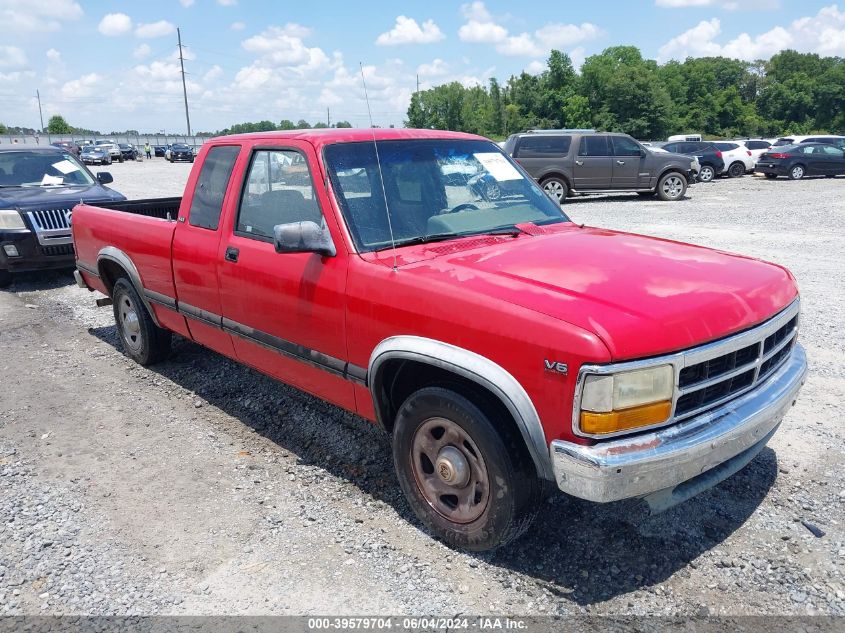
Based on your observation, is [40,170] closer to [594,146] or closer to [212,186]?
[212,186]

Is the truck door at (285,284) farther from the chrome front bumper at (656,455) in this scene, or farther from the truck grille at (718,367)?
the truck grille at (718,367)

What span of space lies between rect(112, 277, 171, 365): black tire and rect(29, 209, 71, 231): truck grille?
3.50 m

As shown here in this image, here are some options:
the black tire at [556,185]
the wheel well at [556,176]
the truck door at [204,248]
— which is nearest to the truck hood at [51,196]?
the truck door at [204,248]

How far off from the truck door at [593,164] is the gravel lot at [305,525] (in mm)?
13546

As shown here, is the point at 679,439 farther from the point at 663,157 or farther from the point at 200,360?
the point at 663,157

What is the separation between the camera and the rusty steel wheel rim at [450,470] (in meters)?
3.06

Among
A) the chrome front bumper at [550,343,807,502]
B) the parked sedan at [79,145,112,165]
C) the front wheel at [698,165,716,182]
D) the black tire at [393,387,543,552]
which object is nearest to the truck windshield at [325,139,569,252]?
the black tire at [393,387,543,552]

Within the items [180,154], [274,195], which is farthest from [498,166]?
[180,154]

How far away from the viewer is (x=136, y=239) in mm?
5270

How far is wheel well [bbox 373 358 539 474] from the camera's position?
9.60 feet

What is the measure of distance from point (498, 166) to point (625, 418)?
7.45 feet

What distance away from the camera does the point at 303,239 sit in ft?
11.1

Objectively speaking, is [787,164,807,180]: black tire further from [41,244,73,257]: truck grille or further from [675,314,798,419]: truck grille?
[675,314,798,419]: truck grille

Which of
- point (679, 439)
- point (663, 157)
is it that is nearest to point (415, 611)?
point (679, 439)
